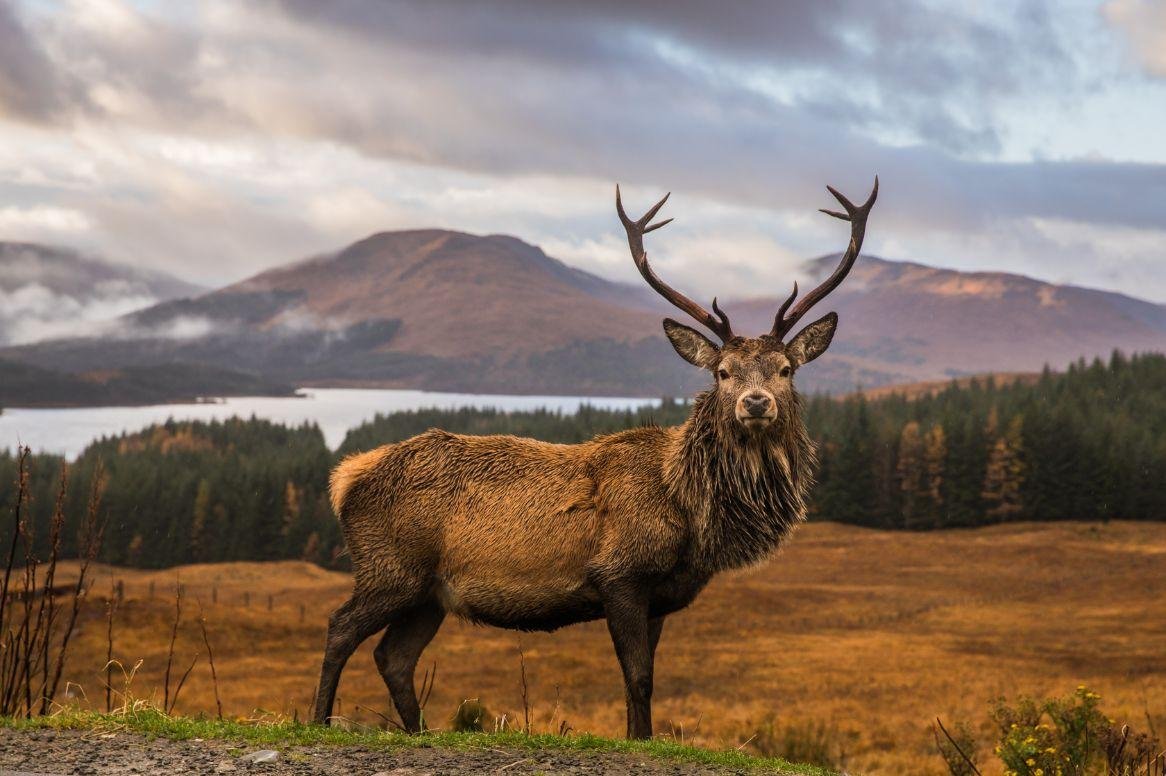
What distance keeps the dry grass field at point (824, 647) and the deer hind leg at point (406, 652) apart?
14.3 metres

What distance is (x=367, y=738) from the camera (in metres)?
7.51

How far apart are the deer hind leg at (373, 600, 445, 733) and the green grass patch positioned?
86cm

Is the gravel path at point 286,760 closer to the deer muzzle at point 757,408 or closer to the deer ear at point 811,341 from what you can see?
the deer muzzle at point 757,408

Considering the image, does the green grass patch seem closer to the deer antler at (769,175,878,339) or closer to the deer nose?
the deer nose

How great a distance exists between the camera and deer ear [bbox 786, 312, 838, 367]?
28.4 feet

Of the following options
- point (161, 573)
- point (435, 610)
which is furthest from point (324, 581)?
point (435, 610)

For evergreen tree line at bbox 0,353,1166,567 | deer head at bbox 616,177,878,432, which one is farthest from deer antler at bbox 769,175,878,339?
evergreen tree line at bbox 0,353,1166,567

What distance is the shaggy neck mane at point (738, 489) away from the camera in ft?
27.6

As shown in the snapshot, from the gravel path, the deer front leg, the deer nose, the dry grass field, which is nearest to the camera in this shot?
the gravel path

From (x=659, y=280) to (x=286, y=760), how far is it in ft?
15.8

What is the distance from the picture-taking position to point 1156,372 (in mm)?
146250

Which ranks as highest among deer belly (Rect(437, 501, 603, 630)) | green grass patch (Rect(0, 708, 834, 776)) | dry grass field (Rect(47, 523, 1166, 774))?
deer belly (Rect(437, 501, 603, 630))

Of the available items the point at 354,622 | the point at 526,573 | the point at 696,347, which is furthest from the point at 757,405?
the point at 354,622

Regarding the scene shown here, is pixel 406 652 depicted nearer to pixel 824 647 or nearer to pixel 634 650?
→ pixel 634 650
